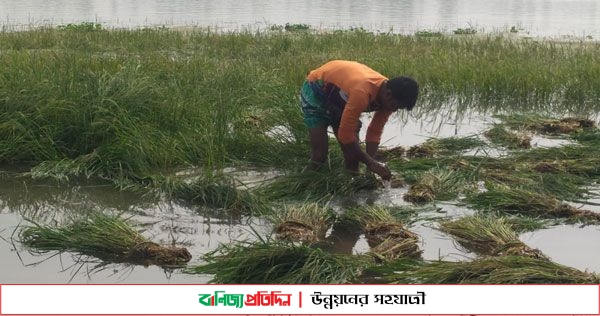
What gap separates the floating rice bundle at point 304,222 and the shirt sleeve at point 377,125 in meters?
0.79

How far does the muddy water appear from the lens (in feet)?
11.7

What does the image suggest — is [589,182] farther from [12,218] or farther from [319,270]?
[12,218]

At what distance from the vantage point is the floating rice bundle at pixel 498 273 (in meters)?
3.29

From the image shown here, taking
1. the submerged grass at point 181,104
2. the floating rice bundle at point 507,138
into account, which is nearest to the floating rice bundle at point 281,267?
the submerged grass at point 181,104

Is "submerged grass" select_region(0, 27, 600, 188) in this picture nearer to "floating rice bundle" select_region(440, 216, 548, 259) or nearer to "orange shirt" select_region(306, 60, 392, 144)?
"orange shirt" select_region(306, 60, 392, 144)

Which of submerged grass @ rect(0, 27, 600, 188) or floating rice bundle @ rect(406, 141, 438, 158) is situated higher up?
submerged grass @ rect(0, 27, 600, 188)

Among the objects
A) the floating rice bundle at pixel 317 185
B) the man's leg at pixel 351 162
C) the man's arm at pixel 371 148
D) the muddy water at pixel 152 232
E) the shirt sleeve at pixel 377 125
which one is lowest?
the muddy water at pixel 152 232

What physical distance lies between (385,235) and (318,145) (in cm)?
130

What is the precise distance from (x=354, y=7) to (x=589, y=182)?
24.7 meters

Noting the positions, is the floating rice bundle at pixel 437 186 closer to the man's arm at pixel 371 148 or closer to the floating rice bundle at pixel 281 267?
the man's arm at pixel 371 148

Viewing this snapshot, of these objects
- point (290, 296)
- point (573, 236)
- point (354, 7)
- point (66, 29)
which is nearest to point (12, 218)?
point (290, 296)

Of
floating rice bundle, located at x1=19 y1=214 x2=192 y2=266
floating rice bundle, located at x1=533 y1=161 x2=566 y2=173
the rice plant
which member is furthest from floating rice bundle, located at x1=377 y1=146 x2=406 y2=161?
floating rice bundle, located at x1=19 y1=214 x2=192 y2=266

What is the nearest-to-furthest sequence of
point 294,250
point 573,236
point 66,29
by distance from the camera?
1. point 294,250
2. point 573,236
3. point 66,29

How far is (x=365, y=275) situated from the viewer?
11.6ft
